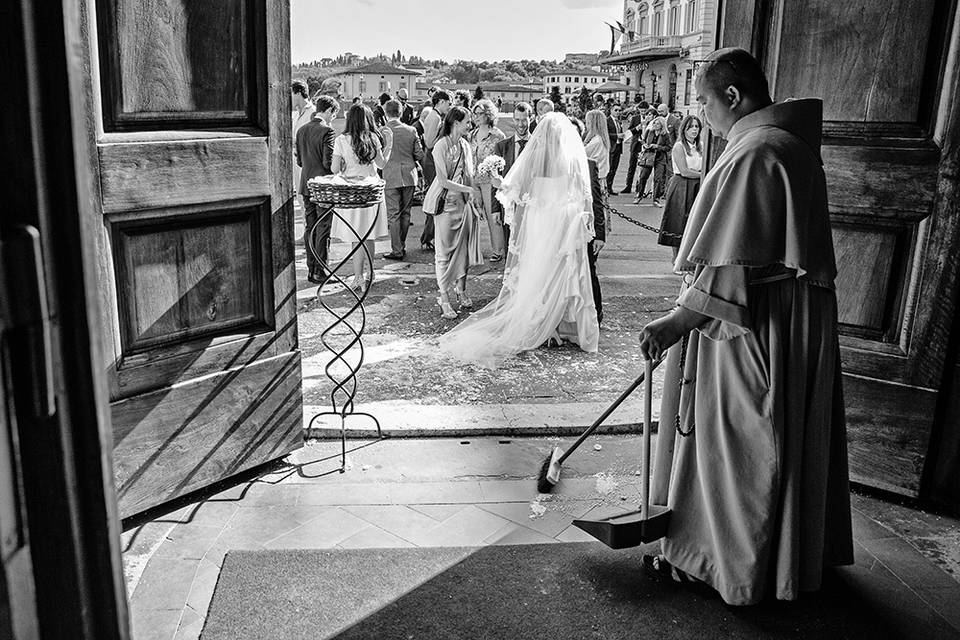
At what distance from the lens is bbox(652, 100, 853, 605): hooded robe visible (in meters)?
2.79

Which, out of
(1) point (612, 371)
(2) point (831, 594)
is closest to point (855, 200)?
(2) point (831, 594)

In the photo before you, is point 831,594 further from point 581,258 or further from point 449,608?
point 581,258

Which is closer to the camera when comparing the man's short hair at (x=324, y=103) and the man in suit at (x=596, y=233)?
the man in suit at (x=596, y=233)

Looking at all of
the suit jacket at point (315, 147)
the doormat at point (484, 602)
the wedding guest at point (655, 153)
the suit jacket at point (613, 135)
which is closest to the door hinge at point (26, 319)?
the doormat at point (484, 602)

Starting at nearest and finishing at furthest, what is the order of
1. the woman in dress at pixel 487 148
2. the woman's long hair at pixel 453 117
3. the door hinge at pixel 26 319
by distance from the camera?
the door hinge at pixel 26 319
the woman's long hair at pixel 453 117
the woman in dress at pixel 487 148

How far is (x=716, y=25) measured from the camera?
436 centimetres

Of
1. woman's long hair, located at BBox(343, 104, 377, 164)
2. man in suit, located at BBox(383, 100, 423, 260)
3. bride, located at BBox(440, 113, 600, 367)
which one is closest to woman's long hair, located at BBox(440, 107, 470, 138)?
woman's long hair, located at BBox(343, 104, 377, 164)

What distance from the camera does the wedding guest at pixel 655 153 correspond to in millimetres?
15016

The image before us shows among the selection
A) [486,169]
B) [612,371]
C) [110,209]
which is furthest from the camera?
[486,169]

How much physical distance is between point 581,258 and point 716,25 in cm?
254

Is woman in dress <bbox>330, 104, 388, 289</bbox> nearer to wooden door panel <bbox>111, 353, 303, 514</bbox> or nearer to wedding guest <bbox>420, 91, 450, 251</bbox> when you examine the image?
wedding guest <bbox>420, 91, 450, 251</bbox>

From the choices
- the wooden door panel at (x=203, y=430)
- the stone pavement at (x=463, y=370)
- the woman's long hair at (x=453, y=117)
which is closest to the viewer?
the wooden door panel at (x=203, y=430)

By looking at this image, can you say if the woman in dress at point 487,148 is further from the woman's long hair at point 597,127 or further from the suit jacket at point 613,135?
the suit jacket at point 613,135

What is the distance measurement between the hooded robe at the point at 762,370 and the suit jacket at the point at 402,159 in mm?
6915
